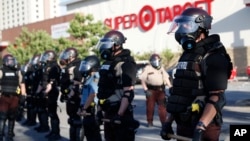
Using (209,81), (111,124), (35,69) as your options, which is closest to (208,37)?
(209,81)

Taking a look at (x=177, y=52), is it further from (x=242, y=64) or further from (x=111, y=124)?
(x=111, y=124)

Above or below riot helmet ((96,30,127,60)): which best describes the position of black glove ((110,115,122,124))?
below

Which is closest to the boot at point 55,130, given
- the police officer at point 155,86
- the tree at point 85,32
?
the police officer at point 155,86

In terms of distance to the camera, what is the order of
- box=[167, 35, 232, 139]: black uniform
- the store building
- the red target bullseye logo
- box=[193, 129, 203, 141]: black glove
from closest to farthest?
1. box=[193, 129, 203, 141]: black glove
2. box=[167, 35, 232, 139]: black uniform
3. the store building
4. the red target bullseye logo

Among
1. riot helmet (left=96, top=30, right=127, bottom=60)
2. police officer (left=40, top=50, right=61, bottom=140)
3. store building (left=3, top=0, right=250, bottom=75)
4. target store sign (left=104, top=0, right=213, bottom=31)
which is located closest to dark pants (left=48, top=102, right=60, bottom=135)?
police officer (left=40, top=50, right=61, bottom=140)

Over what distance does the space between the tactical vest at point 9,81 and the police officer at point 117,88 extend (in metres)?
3.85

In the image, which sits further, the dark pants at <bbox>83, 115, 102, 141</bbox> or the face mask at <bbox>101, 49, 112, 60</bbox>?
the dark pants at <bbox>83, 115, 102, 141</bbox>

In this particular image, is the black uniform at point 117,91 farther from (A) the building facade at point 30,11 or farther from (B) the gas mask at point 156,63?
(A) the building facade at point 30,11

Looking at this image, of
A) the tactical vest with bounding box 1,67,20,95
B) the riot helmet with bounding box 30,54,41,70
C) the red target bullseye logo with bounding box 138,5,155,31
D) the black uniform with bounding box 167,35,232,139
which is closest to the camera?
the black uniform with bounding box 167,35,232,139

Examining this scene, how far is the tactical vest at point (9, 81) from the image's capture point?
8719 millimetres

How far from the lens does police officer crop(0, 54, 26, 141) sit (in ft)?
28.2

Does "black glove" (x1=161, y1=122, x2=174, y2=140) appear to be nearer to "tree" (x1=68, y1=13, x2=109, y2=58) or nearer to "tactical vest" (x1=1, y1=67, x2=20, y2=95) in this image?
"tactical vest" (x1=1, y1=67, x2=20, y2=95)

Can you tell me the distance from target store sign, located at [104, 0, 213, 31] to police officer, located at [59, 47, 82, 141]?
1247 inches

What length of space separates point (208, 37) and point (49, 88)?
5448 millimetres
